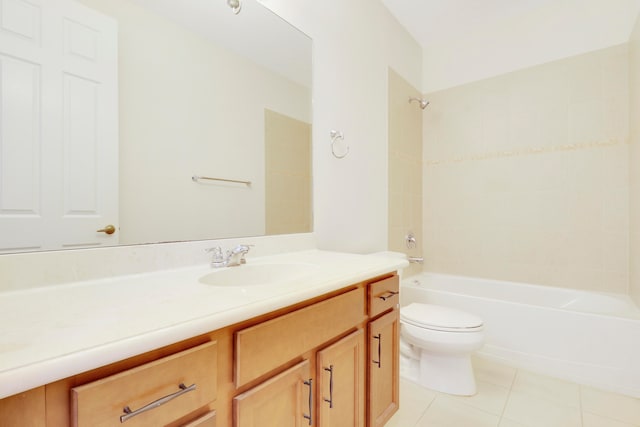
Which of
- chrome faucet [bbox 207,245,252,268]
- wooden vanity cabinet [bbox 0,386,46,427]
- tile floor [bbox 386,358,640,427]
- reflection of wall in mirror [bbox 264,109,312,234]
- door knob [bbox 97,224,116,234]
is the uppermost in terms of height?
reflection of wall in mirror [bbox 264,109,312,234]

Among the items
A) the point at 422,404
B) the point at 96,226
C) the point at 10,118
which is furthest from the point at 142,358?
the point at 422,404

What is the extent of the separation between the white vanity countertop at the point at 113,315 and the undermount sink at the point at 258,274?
0.28ft

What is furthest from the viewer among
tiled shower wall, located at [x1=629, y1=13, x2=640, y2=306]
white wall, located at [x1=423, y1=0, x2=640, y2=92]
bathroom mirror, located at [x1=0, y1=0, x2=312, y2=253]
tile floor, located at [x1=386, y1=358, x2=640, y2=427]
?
white wall, located at [x1=423, y1=0, x2=640, y2=92]

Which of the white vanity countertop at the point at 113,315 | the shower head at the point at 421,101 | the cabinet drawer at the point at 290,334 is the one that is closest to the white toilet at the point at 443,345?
the cabinet drawer at the point at 290,334

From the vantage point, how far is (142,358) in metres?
0.55

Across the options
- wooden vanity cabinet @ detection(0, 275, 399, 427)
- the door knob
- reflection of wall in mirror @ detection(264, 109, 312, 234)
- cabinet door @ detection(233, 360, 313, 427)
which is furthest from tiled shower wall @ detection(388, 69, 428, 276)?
the door knob

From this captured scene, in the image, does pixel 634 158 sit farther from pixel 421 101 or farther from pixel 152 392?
pixel 152 392

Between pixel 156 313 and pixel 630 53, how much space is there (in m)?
3.08

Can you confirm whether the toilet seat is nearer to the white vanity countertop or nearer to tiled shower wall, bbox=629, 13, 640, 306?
the white vanity countertop

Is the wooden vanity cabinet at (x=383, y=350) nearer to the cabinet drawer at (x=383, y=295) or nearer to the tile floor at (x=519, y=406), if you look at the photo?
the cabinet drawer at (x=383, y=295)

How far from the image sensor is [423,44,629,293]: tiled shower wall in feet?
7.03

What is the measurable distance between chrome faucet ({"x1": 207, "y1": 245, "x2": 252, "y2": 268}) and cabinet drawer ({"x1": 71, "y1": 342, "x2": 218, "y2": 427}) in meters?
0.57

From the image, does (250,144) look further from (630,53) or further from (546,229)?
(630,53)

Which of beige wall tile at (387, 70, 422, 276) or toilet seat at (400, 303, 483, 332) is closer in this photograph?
toilet seat at (400, 303, 483, 332)
